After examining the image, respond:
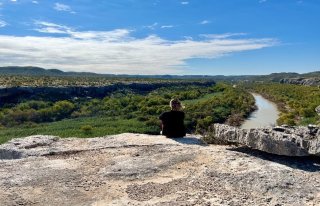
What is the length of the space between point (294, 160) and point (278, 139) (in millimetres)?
866

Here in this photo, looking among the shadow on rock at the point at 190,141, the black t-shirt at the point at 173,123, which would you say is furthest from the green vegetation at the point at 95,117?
the shadow on rock at the point at 190,141

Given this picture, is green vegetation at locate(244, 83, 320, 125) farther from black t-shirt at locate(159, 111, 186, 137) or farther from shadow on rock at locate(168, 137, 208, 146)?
black t-shirt at locate(159, 111, 186, 137)

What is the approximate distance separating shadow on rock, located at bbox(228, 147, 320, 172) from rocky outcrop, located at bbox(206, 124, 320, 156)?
308 mm

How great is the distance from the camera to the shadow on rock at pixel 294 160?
41.8 ft

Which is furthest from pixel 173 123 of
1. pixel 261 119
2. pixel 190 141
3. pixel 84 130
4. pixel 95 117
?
pixel 261 119

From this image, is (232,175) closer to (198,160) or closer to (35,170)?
(198,160)

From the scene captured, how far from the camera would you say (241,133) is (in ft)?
47.2

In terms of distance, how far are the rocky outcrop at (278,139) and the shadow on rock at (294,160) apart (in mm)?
308

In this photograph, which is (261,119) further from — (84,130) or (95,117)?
(84,130)

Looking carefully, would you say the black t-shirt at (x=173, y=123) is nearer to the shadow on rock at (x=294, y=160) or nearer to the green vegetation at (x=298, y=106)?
the shadow on rock at (x=294, y=160)

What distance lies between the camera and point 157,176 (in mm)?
12336

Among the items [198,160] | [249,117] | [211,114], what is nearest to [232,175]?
[198,160]

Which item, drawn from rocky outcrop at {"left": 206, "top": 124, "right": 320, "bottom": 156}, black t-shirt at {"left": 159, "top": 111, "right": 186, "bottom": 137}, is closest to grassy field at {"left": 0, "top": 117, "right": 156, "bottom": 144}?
black t-shirt at {"left": 159, "top": 111, "right": 186, "bottom": 137}

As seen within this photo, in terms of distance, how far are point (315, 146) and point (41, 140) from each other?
413 inches
